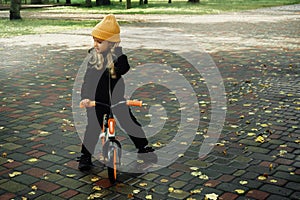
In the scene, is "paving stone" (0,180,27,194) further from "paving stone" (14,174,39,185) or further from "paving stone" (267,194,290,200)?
"paving stone" (267,194,290,200)

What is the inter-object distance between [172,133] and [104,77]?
67.4 inches

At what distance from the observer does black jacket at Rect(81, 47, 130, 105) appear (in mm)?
4414

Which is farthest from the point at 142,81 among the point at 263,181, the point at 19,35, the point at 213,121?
the point at 19,35

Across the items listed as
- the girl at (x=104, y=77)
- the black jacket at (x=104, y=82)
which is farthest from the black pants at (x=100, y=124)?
the black jacket at (x=104, y=82)

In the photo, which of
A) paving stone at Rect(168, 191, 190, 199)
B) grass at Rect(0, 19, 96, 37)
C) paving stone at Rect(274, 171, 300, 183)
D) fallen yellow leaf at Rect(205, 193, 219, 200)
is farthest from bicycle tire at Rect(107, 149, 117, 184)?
grass at Rect(0, 19, 96, 37)

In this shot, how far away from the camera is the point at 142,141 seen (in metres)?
4.88

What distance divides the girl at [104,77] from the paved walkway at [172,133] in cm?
55

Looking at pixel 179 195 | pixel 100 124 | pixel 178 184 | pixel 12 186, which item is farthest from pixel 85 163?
pixel 179 195

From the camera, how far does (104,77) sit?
4.46 meters

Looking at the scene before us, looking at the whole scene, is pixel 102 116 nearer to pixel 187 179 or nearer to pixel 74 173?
pixel 74 173

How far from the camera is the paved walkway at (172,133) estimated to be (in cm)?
421

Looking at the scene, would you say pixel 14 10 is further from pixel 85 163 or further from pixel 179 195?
pixel 179 195

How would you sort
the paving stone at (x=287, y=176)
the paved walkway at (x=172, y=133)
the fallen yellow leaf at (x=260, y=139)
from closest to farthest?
the paved walkway at (x=172, y=133)
the paving stone at (x=287, y=176)
the fallen yellow leaf at (x=260, y=139)

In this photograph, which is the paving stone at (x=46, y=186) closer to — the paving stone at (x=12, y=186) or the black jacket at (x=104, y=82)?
the paving stone at (x=12, y=186)
